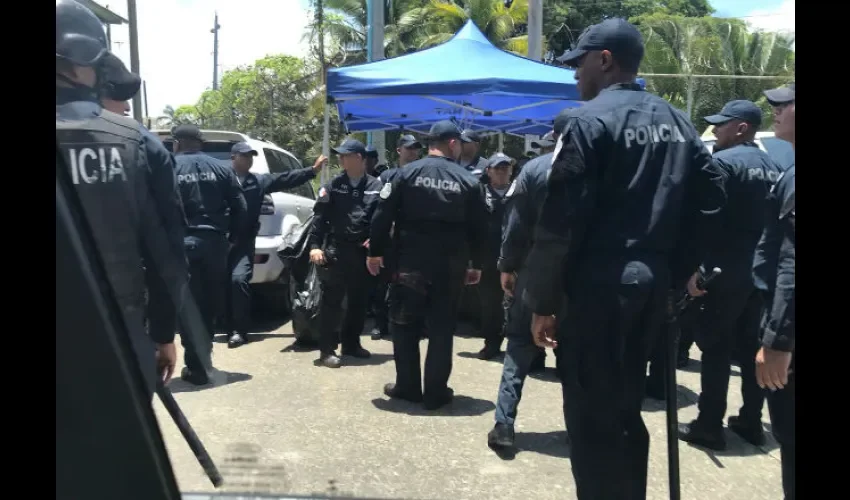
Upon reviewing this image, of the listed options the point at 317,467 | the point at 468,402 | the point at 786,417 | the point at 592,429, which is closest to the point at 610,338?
the point at 592,429

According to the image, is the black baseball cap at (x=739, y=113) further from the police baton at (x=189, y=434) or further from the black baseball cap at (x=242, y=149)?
the black baseball cap at (x=242, y=149)

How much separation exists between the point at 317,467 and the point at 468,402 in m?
1.56

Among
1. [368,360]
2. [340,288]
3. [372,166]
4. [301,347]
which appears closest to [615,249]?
[301,347]

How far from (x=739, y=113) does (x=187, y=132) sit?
2229 mm

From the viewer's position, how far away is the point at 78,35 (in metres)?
1.40

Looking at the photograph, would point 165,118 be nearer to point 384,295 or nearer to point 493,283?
point 493,283

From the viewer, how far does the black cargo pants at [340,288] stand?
5098 mm

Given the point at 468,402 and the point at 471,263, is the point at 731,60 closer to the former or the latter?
the point at 471,263

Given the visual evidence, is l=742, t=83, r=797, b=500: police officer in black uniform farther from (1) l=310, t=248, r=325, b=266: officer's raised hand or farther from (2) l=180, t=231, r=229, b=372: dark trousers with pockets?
(1) l=310, t=248, r=325, b=266: officer's raised hand

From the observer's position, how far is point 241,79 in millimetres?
2348

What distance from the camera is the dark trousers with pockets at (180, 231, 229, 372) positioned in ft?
6.06

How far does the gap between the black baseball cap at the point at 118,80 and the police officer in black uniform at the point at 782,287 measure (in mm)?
1747

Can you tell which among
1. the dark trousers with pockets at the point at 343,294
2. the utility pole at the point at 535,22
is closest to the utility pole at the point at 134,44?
the utility pole at the point at 535,22
